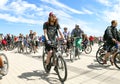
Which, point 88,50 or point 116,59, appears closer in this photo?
point 116,59

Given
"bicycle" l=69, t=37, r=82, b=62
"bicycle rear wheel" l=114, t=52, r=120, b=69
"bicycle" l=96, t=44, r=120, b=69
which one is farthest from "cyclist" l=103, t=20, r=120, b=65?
"bicycle" l=69, t=37, r=82, b=62

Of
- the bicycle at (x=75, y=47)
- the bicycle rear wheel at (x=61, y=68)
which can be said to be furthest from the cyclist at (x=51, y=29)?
the bicycle at (x=75, y=47)

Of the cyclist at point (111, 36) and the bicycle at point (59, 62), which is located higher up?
the cyclist at point (111, 36)

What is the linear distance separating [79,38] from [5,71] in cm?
585

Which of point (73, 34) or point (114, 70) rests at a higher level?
point (73, 34)

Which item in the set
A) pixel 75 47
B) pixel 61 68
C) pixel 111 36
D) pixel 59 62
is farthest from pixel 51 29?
pixel 75 47

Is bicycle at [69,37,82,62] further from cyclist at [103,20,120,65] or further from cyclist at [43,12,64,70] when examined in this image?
cyclist at [43,12,64,70]

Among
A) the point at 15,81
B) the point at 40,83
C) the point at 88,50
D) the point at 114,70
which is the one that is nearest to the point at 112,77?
the point at 114,70

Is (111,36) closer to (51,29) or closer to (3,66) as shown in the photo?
(51,29)

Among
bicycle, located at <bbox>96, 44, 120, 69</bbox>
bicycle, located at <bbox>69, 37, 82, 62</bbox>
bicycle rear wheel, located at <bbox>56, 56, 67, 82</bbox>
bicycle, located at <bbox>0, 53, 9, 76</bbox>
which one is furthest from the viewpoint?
bicycle, located at <bbox>69, 37, 82, 62</bbox>

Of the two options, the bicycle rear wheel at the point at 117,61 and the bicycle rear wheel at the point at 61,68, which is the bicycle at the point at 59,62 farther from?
the bicycle rear wheel at the point at 117,61

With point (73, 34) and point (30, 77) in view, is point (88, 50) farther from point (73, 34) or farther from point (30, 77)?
point (30, 77)

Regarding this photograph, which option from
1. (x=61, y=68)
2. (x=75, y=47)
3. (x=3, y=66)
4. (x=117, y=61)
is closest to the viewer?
(x=61, y=68)

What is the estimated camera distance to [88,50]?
66.5 feet
